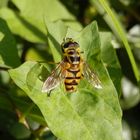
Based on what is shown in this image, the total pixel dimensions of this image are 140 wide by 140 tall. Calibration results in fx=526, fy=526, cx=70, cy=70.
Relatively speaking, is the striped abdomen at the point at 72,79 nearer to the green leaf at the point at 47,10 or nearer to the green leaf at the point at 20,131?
the green leaf at the point at 20,131

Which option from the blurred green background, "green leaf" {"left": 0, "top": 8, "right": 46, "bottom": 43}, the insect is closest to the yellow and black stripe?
the insect

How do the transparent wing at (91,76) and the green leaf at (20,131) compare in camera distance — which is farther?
the green leaf at (20,131)

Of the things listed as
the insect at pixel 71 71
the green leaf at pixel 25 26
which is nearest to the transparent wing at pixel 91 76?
the insect at pixel 71 71

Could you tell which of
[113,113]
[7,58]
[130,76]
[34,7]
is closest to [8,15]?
[34,7]

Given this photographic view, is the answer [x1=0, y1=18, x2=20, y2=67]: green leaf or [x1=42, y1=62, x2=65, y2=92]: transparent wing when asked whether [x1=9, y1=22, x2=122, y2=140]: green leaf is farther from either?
[x1=0, y1=18, x2=20, y2=67]: green leaf

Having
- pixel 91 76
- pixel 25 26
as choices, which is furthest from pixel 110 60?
pixel 25 26

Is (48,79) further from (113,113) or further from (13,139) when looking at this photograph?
(13,139)
